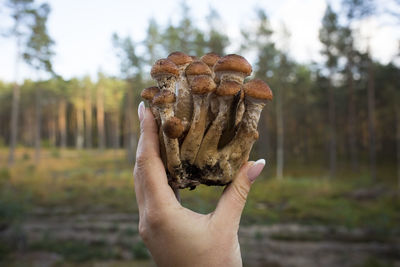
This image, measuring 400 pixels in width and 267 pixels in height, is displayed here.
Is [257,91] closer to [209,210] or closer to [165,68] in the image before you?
[165,68]

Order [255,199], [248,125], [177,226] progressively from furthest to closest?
1. [255,199]
2. [248,125]
3. [177,226]

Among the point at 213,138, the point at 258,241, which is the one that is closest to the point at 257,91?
the point at 213,138

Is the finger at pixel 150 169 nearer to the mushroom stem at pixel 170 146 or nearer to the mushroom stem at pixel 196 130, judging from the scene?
the mushroom stem at pixel 170 146

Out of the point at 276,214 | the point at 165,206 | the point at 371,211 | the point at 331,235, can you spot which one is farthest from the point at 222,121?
the point at 371,211

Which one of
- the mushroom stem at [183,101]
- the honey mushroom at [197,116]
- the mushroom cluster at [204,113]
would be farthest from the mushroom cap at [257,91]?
the mushroom stem at [183,101]

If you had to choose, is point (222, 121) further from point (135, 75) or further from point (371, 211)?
point (135, 75)
